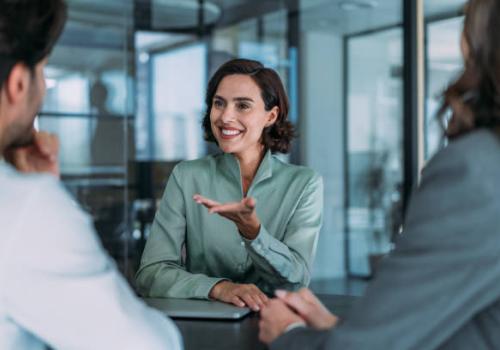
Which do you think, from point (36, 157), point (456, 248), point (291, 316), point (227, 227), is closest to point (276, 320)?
point (291, 316)

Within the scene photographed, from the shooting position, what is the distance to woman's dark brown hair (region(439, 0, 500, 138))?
1097 mm

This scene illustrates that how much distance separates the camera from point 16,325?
1051 millimetres

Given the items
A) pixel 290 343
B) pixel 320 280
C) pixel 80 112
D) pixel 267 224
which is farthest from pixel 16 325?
pixel 320 280

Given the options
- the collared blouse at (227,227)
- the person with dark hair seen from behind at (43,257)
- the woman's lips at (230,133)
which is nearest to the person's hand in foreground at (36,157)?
the person with dark hair seen from behind at (43,257)

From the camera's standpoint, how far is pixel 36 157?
1290mm

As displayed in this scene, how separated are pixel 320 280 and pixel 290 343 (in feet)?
17.8

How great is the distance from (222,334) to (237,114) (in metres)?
1.16

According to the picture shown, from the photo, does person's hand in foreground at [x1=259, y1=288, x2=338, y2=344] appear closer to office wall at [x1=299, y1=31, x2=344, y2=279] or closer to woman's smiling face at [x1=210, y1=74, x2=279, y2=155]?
woman's smiling face at [x1=210, y1=74, x2=279, y2=155]

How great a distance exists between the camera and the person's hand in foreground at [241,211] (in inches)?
65.9

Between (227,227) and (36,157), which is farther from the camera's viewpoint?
(227,227)

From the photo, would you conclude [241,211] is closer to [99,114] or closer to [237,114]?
[237,114]

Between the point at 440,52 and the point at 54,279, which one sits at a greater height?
the point at 440,52

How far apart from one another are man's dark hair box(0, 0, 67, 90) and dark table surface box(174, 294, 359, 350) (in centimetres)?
67

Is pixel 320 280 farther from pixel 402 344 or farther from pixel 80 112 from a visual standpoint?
pixel 402 344
